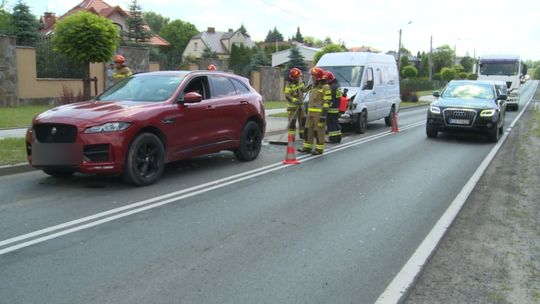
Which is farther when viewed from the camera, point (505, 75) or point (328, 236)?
point (505, 75)

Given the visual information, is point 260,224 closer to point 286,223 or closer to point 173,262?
point 286,223

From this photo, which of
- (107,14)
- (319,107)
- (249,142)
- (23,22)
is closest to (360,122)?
(319,107)

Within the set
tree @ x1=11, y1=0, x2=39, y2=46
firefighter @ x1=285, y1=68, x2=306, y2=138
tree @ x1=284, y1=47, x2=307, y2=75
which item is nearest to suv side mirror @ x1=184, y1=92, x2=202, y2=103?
firefighter @ x1=285, y1=68, x2=306, y2=138

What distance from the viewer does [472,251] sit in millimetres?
5184

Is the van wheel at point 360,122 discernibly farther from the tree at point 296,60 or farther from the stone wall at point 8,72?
the tree at point 296,60

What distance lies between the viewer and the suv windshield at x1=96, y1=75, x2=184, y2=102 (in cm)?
826

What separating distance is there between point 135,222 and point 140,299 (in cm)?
208

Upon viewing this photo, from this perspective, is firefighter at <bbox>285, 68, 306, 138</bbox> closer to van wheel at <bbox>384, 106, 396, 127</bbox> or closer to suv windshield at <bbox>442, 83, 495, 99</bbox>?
suv windshield at <bbox>442, 83, 495, 99</bbox>

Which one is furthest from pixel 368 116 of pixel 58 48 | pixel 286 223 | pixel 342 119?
pixel 286 223

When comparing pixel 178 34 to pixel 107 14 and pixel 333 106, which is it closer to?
pixel 107 14

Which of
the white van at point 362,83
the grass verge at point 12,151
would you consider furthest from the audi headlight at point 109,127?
the white van at point 362,83

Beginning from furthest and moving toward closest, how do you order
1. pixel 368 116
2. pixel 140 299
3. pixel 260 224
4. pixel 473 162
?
pixel 368 116, pixel 473 162, pixel 260 224, pixel 140 299

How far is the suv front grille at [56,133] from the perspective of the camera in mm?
7172

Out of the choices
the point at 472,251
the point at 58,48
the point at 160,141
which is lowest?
the point at 472,251
